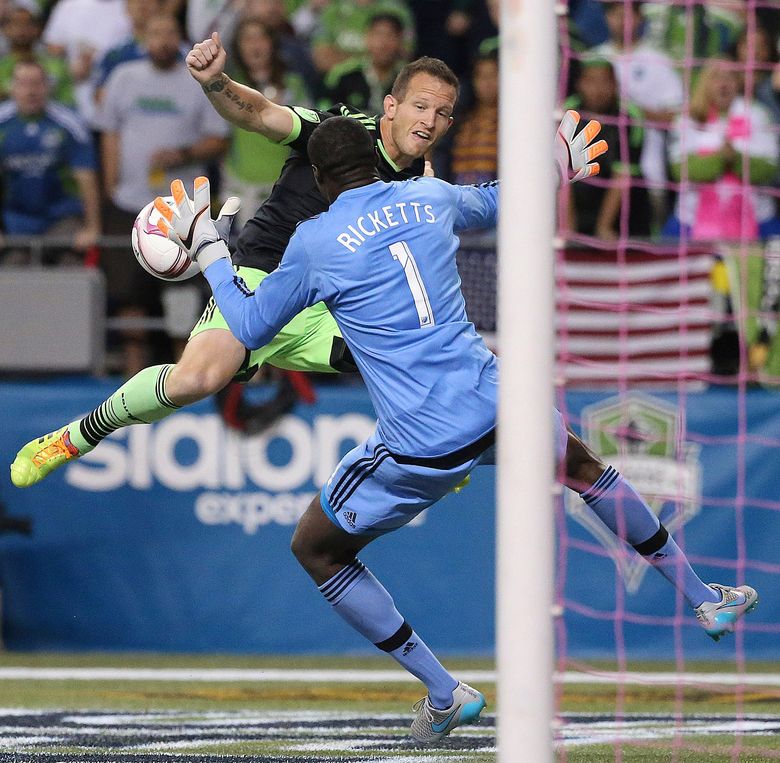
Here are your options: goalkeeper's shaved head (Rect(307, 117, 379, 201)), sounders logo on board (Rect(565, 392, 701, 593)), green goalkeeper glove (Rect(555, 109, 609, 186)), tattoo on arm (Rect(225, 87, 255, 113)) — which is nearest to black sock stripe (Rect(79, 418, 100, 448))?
tattoo on arm (Rect(225, 87, 255, 113))

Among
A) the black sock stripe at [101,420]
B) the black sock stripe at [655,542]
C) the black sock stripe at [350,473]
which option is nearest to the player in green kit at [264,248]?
the black sock stripe at [101,420]

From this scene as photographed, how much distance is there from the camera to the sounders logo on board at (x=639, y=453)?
10180mm

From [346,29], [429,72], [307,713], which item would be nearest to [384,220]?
[429,72]

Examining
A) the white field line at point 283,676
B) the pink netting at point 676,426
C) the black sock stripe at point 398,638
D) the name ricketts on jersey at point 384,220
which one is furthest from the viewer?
the pink netting at point 676,426

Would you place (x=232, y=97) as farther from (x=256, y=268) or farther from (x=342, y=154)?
(x=342, y=154)

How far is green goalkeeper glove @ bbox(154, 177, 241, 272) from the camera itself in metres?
5.59

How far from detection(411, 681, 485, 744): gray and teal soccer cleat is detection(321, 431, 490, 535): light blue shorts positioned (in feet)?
2.41

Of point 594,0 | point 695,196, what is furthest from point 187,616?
point 594,0

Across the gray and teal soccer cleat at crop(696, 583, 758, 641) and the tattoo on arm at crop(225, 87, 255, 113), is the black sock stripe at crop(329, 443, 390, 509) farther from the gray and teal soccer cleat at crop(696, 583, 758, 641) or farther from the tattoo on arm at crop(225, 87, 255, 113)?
the tattoo on arm at crop(225, 87, 255, 113)

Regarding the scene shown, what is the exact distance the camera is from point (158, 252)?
6.23m

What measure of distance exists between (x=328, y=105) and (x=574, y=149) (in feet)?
17.0

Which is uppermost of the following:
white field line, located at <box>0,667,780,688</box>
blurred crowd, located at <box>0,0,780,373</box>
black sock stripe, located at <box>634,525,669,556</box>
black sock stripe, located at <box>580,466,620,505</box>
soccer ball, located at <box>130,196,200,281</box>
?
blurred crowd, located at <box>0,0,780,373</box>

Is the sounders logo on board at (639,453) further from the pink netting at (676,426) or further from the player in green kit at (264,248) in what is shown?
the player in green kit at (264,248)

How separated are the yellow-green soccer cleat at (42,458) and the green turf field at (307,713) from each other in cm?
109
